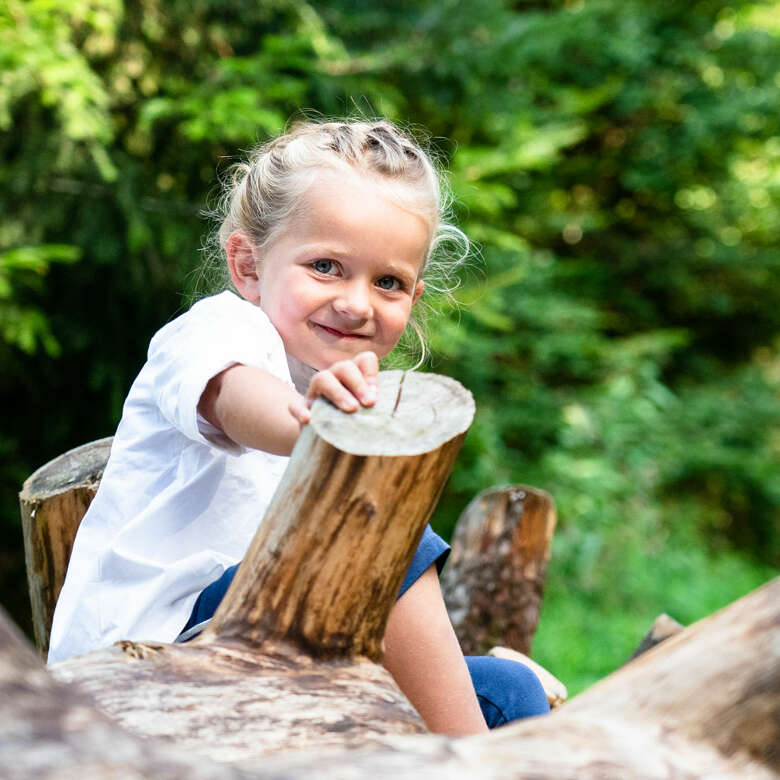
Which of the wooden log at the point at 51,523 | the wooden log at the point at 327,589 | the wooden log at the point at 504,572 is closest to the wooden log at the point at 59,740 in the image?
the wooden log at the point at 327,589

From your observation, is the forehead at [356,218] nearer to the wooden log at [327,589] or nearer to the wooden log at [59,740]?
the wooden log at [327,589]

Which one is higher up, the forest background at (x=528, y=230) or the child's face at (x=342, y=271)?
the forest background at (x=528, y=230)

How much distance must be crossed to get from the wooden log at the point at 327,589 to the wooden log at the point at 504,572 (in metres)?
1.78

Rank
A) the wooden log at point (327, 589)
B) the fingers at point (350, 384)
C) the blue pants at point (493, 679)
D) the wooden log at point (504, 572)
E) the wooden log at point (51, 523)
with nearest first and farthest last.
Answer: the wooden log at point (327, 589), the fingers at point (350, 384), the blue pants at point (493, 679), the wooden log at point (51, 523), the wooden log at point (504, 572)

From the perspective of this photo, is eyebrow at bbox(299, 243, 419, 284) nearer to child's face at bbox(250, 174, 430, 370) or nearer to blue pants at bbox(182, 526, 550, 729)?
child's face at bbox(250, 174, 430, 370)

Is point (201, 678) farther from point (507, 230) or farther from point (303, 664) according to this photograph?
point (507, 230)

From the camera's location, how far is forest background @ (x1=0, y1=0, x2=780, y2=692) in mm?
3953

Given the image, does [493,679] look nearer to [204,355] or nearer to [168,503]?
[168,503]

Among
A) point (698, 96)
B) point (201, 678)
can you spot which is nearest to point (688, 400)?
point (698, 96)

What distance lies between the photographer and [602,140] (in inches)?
301

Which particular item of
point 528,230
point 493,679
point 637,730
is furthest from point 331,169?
point 528,230

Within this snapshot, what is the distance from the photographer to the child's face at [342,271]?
5.65 ft

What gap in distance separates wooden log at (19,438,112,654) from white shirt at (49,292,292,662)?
424 mm

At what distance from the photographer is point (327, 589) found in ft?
3.76
